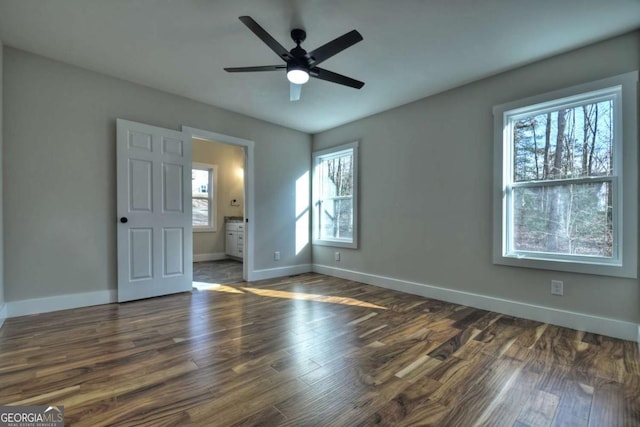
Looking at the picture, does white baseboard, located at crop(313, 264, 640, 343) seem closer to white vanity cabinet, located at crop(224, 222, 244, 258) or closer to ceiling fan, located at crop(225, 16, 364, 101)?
ceiling fan, located at crop(225, 16, 364, 101)

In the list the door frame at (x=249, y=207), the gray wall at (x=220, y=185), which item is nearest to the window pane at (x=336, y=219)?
the door frame at (x=249, y=207)

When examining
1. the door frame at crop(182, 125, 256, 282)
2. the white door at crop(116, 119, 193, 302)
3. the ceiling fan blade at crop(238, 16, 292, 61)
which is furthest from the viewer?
the door frame at crop(182, 125, 256, 282)

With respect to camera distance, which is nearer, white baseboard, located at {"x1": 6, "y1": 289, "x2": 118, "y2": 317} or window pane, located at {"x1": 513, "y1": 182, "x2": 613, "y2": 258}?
window pane, located at {"x1": 513, "y1": 182, "x2": 613, "y2": 258}

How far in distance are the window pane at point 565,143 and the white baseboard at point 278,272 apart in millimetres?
3401

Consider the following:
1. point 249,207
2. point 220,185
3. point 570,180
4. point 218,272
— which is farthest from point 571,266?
point 220,185

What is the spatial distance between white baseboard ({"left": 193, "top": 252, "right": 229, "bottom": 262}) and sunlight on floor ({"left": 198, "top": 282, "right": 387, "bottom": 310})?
2.42 meters

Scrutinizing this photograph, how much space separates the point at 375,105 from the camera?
156 inches

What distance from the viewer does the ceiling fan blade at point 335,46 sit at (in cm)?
208

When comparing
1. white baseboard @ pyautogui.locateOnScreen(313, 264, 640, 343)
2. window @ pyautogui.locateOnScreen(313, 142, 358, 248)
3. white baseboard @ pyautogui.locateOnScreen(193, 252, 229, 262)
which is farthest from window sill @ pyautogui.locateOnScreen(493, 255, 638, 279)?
white baseboard @ pyautogui.locateOnScreen(193, 252, 229, 262)

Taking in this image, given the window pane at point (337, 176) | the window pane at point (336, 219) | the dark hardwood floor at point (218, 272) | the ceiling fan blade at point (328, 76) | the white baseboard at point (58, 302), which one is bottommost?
the dark hardwood floor at point (218, 272)

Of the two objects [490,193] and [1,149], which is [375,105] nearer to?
[490,193]

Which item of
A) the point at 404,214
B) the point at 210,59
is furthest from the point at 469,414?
the point at 210,59

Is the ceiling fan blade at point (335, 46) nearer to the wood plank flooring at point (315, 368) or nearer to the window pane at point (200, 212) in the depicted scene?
the wood plank flooring at point (315, 368)

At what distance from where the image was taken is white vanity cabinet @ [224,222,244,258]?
6.46 m
